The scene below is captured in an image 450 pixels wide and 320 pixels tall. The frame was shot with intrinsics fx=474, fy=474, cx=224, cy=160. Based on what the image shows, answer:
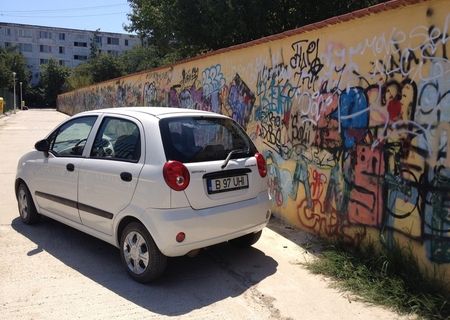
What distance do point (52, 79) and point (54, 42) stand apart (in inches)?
832

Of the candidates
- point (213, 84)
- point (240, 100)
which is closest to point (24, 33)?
point (213, 84)

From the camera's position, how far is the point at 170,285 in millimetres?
4508

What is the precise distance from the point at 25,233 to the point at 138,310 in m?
2.72

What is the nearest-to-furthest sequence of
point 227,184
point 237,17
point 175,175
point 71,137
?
1. point 175,175
2. point 227,184
3. point 71,137
4. point 237,17

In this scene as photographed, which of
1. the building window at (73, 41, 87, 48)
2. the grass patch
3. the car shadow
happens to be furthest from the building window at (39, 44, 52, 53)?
the grass patch

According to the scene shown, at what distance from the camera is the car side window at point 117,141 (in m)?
4.59

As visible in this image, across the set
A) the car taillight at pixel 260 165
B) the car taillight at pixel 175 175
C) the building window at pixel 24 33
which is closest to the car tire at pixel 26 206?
the car taillight at pixel 175 175

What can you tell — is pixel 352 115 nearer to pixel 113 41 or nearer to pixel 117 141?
pixel 117 141

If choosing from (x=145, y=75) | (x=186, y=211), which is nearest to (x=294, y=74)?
(x=186, y=211)

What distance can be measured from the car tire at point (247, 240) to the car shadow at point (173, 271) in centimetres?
6

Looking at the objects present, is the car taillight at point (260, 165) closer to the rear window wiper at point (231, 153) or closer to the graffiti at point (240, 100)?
the rear window wiper at point (231, 153)

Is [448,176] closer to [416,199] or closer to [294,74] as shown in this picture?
[416,199]

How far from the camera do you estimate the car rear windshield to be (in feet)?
14.4

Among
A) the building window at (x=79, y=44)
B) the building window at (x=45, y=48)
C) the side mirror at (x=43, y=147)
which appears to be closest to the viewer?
the side mirror at (x=43, y=147)
